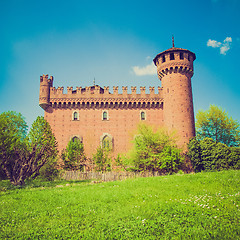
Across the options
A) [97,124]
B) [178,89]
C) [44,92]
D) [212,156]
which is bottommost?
[212,156]

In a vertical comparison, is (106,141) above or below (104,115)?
below

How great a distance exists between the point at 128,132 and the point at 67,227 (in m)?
24.0

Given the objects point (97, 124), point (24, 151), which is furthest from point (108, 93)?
point (24, 151)

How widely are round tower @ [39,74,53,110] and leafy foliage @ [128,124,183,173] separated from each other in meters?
15.3

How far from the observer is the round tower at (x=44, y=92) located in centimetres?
3028

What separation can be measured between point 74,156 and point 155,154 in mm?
10927

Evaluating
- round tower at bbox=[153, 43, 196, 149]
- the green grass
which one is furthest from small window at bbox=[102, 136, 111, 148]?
the green grass

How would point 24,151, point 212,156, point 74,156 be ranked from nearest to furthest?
point 24,151 < point 212,156 < point 74,156

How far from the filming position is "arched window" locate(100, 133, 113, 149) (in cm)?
2936

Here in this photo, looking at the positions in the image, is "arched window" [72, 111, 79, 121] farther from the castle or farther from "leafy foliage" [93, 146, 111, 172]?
"leafy foliage" [93, 146, 111, 172]

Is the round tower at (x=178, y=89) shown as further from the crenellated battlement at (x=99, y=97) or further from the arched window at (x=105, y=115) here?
the arched window at (x=105, y=115)

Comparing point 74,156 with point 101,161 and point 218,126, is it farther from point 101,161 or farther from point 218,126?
point 218,126

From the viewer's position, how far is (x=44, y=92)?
100 ft

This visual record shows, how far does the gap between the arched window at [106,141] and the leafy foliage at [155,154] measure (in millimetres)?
6312
